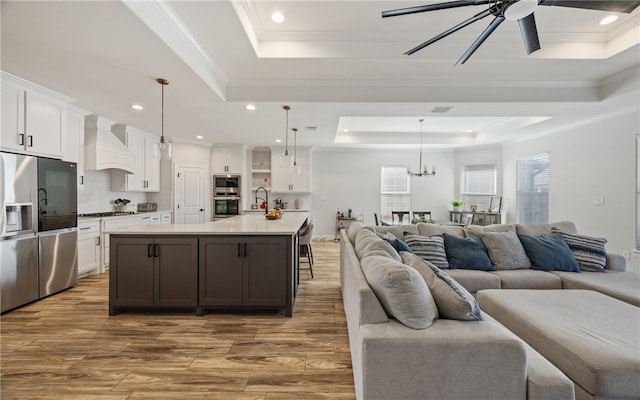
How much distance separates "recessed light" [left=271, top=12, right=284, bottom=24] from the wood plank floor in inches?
116

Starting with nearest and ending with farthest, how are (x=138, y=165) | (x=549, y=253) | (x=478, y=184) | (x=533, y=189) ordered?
(x=549, y=253), (x=138, y=165), (x=533, y=189), (x=478, y=184)

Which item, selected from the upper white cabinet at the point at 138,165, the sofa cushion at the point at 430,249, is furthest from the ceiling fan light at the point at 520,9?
the upper white cabinet at the point at 138,165

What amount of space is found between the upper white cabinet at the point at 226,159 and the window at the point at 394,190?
392cm

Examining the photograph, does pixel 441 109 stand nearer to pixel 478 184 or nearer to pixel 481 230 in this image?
pixel 481 230

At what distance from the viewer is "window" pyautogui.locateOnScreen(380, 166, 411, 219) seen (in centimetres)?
803

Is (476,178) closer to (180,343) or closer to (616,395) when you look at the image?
(616,395)

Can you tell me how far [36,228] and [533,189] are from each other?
855 centimetres

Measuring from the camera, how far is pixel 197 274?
297cm

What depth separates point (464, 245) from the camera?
322 cm

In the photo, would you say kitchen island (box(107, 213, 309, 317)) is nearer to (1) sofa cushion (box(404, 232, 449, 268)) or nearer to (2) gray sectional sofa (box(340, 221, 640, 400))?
(1) sofa cushion (box(404, 232, 449, 268))

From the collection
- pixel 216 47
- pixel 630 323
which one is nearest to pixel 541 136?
pixel 630 323

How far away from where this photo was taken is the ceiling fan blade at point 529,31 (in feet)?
6.61

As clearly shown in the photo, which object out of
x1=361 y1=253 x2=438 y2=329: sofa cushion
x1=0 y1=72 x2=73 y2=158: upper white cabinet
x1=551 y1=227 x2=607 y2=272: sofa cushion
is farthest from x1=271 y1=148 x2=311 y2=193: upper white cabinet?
x1=361 y1=253 x2=438 y2=329: sofa cushion

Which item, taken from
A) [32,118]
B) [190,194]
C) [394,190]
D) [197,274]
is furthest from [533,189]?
[32,118]
